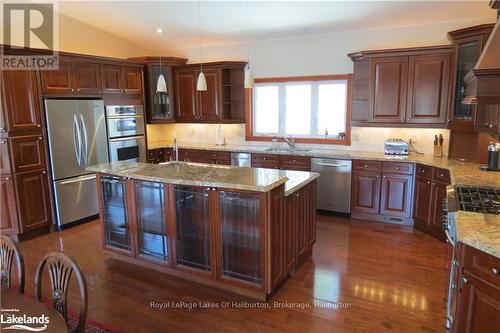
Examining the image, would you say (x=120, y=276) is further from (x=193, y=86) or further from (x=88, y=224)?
(x=193, y=86)

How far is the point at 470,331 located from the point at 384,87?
3502mm

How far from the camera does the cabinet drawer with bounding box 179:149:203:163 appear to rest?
6.09m

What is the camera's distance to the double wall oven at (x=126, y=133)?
523 centimetres

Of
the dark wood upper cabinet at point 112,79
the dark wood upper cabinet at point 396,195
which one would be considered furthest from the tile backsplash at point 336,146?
the dark wood upper cabinet at point 112,79

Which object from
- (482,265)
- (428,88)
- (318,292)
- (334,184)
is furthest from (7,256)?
(428,88)

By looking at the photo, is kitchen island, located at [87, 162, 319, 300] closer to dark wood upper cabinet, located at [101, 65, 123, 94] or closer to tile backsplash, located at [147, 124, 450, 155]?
dark wood upper cabinet, located at [101, 65, 123, 94]

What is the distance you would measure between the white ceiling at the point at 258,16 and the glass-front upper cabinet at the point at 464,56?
0.35 m

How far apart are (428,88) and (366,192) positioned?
1592 mm

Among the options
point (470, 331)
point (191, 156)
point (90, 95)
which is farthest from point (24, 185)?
point (470, 331)

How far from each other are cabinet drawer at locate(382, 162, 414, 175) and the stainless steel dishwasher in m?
0.48

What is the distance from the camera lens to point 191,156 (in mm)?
6188

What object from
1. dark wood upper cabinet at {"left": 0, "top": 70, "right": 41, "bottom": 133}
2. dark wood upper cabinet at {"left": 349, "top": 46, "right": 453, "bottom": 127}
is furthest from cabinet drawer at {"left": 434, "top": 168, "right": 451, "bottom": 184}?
dark wood upper cabinet at {"left": 0, "top": 70, "right": 41, "bottom": 133}

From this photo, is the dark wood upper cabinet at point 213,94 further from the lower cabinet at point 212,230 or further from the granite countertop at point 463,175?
the lower cabinet at point 212,230

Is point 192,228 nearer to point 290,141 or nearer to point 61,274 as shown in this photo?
point 61,274
